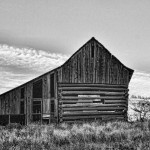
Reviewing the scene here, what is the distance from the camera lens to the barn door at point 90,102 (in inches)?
671

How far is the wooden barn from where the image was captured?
15898 millimetres

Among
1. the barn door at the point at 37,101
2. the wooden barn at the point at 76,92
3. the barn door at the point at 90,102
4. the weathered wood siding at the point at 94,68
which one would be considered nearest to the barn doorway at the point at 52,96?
the wooden barn at the point at 76,92

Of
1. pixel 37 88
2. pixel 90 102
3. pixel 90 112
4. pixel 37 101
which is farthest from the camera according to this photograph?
pixel 90 102

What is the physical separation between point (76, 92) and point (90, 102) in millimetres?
1261

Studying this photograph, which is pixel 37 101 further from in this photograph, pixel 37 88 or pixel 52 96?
pixel 52 96

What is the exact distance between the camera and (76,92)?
56.6ft

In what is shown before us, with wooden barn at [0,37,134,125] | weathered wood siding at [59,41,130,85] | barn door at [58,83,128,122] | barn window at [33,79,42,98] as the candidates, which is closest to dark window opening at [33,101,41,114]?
wooden barn at [0,37,134,125]

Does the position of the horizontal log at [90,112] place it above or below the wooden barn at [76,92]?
below

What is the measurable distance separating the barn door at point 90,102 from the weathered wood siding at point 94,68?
0.42 m

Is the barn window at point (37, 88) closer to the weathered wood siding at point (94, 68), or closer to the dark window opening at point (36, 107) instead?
the dark window opening at point (36, 107)

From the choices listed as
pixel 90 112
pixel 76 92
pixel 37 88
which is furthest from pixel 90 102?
pixel 37 88

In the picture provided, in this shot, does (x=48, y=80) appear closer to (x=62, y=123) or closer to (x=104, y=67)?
(x=62, y=123)

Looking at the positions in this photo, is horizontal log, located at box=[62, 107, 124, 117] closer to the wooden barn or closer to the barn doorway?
the wooden barn

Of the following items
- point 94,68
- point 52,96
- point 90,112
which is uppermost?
point 94,68
